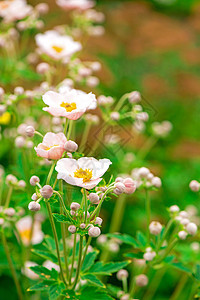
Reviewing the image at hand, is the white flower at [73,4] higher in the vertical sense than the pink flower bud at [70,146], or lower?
lower

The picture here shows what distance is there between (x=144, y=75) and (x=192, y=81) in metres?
0.52

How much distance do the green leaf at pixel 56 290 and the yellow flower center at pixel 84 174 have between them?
13.6 inches

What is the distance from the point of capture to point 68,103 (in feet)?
3.79

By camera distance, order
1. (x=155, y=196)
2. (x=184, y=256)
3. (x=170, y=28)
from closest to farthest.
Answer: (x=184, y=256)
(x=155, y=196)
(x=170, y=28)

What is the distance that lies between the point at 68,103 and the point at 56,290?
53 cm

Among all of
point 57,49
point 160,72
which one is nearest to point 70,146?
point 57,49

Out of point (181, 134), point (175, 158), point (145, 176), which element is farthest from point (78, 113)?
point (181, 134)

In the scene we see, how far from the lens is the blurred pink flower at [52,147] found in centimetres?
100

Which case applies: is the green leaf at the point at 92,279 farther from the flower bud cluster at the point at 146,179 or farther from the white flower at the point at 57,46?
the white flower at the point at 57,46

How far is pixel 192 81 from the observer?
14.2 ft

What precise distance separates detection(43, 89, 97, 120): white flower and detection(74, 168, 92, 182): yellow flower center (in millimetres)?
138

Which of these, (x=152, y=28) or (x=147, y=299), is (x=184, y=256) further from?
(x=152, y=28)

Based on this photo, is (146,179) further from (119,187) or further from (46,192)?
Answer: (46,192)

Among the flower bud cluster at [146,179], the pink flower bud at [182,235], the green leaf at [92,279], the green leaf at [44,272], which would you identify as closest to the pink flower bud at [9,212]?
the green leaf at [44,272]
